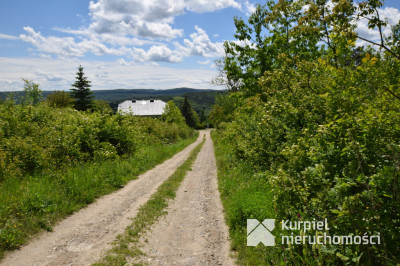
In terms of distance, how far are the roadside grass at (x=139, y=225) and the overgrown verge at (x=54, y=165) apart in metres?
2.12

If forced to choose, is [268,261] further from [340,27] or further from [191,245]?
[340,27]

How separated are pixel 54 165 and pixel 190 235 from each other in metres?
7.06

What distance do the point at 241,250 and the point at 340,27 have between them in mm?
5742

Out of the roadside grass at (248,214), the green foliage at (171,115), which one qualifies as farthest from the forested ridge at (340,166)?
the green foliage at (171,115)

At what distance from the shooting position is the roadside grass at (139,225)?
5.33m

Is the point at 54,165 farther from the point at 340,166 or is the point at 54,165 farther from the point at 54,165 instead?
the point at 340,166

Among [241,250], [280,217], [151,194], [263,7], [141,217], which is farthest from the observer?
[263,7]

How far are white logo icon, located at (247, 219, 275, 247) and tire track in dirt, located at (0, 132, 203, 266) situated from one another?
3327 millimetres

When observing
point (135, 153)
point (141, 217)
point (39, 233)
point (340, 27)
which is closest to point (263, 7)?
point (340, 27)

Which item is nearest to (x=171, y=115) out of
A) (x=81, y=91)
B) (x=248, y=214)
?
(x=81, y=91)

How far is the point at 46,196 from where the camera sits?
7676 millimetres

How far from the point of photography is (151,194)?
10164 millimetres

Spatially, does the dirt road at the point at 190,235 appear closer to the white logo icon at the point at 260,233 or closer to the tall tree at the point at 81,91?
the white logo icon at the point at 260,233

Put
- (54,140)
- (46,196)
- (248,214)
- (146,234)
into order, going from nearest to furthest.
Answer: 1. (146,234)
2. (248,214)
3. (46,196)
4. (54,140)
